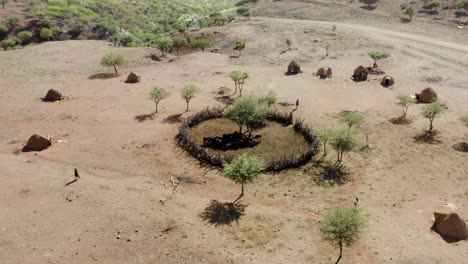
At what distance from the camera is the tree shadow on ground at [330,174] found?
87.7 feet

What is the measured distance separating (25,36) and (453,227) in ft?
198

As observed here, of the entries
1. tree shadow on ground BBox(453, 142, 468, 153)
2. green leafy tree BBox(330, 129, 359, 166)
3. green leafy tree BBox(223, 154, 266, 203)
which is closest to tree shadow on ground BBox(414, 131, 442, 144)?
tree shadow on ground BBox(453, 142, 468, 153)

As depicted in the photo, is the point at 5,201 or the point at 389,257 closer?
the point at 389,257

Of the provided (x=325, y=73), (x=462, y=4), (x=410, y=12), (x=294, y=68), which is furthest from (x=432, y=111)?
(x=462, y=4)

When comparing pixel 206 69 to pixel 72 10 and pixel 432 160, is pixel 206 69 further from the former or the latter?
pixel 72 10

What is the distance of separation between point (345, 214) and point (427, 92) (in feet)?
76.9

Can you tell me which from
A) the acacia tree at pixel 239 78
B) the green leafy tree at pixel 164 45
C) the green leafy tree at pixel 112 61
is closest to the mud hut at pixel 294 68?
the acacia tree at pixel 239 78

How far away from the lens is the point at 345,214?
1998cm

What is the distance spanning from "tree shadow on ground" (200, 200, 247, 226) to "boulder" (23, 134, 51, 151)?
45.4 feet

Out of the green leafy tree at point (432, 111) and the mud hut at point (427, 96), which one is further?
the mud hut at point (427, 96)

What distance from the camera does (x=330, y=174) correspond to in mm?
27562

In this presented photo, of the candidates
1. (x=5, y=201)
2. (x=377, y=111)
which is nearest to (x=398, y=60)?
(x=377, y=111)

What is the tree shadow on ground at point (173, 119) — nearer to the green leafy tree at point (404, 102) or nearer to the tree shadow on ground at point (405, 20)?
the green leafy tree at point (404, 102)

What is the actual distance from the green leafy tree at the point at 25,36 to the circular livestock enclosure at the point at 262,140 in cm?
3919
